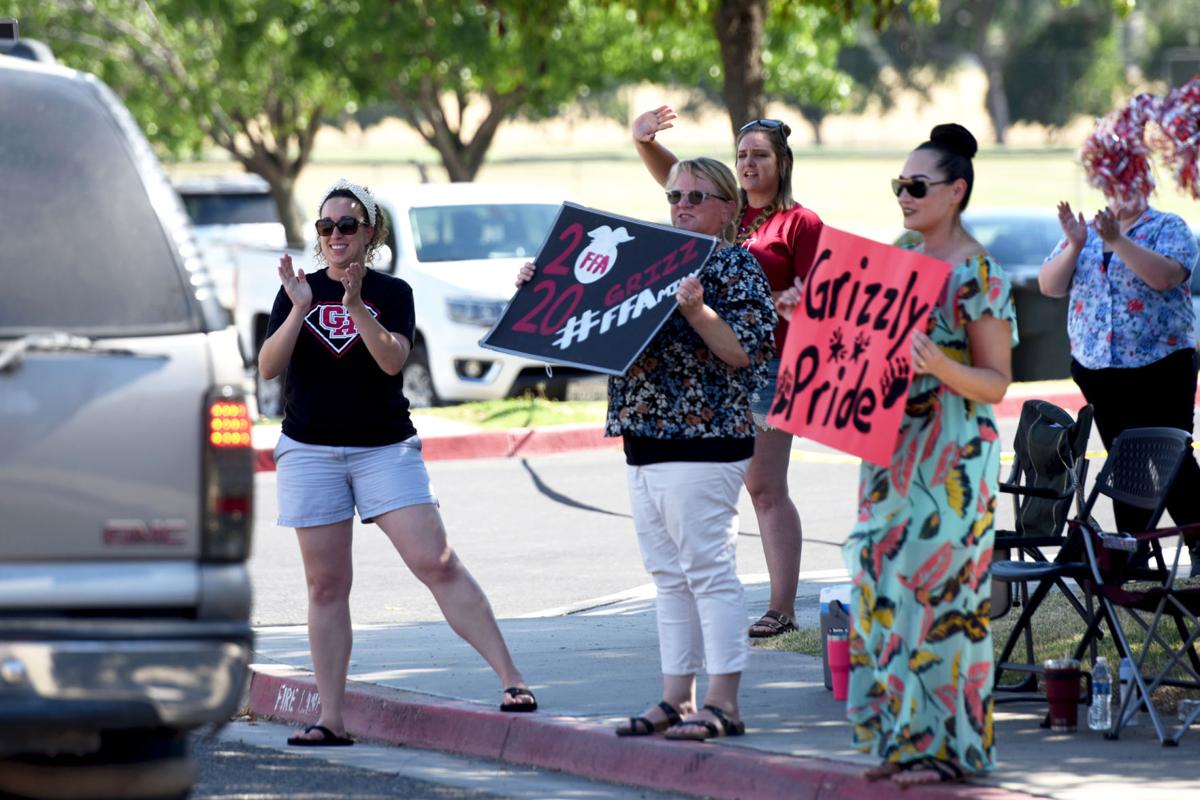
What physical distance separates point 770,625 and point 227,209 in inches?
866

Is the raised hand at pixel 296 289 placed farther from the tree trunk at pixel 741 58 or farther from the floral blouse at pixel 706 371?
the tree trunk at pixel 741 58

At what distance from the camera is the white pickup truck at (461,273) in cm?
1647

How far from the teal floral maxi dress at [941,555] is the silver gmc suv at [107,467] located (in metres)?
2.00

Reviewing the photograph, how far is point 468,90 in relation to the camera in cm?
2950

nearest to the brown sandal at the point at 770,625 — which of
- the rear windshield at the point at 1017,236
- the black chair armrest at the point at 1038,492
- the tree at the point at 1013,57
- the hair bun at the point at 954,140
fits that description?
the black chair armrest at the point at 1038,492

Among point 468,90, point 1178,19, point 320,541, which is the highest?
point 1178,19

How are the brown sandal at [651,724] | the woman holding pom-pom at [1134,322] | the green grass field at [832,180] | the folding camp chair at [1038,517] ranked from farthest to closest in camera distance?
the green grass field at [832,180]
the woman holding pom-pom at [1134,322]
the folding camp chair at [1038,517]
the brown sandal at [651,724]

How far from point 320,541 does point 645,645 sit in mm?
1998

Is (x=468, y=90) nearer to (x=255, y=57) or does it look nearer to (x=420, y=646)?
(x=255, y=57)

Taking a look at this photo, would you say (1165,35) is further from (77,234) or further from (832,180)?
(77,234)

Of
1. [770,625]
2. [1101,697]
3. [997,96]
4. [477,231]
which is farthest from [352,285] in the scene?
[997,96]

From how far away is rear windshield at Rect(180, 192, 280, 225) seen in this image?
29.0 metres

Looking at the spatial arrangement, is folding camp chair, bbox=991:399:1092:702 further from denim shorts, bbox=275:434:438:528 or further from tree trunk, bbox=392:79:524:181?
tree trunk, bbox=392:79:524:181

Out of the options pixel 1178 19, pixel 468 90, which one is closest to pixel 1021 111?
pixel 1178 19
